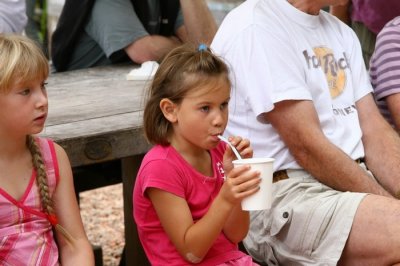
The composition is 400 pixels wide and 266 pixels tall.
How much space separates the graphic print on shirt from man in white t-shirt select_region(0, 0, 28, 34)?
139cm

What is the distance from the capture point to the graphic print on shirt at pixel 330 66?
2982mm

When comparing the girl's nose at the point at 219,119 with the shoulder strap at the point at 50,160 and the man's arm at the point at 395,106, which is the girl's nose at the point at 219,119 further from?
the man's arm at the point at 395,106

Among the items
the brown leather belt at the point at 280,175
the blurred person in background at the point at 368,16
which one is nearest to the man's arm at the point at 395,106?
the brown leather belt at the point at 280,175

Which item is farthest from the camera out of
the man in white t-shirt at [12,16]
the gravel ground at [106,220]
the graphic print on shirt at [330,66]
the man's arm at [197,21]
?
the gravel ground at [106,220]

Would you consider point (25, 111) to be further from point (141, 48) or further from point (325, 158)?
point (141, 48)

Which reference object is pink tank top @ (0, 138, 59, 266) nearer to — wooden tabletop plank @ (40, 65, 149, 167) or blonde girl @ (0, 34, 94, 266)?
blonde girl @ (0, 34, 94, 266)

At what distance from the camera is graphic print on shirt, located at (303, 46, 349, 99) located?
2982 millimetres

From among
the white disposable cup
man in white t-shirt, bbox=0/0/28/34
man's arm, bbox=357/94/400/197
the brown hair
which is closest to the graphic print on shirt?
man's arm, bbox=357/94/400/197

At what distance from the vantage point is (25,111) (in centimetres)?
232

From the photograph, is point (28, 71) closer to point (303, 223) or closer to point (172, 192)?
point (172, 192)

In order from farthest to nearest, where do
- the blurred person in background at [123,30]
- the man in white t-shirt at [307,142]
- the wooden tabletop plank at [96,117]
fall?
the blurred person in background at [123,30]
the wooden tabletop plank at [96,117]
the man in white t-shirt at [307,142]

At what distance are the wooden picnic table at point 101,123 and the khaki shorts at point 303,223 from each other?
0.51 metres

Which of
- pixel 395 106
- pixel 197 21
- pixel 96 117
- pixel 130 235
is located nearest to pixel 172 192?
pixel 96 117

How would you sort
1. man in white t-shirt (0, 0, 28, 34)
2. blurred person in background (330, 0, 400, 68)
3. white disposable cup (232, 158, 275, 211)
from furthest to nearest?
blurred person in background (330, 0, 400, 68) → man in white t-shirt (0, 0, 28, 34) → white disposable cup (232, 158, 275, 211)
